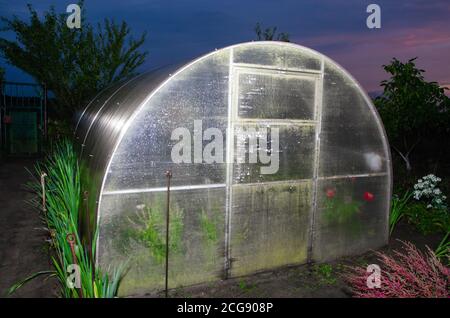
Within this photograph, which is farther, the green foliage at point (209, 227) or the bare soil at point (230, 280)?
the green foliage at point (209, 227)

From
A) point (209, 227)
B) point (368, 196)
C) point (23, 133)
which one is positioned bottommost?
point (209, 227)

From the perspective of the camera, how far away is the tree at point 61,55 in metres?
13.6

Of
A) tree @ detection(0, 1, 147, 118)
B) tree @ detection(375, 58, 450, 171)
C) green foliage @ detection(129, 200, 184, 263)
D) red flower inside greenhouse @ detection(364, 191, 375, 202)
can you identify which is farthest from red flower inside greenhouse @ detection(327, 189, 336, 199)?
tree @ detection(0, 1, 147, 118)

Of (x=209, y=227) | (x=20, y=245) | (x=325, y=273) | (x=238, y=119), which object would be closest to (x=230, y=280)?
(x=209, y=227)

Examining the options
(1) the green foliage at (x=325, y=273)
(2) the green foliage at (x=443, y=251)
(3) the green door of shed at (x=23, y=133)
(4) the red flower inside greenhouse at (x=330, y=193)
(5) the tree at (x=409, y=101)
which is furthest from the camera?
(3) the green door of shed at (x=23, y=133)

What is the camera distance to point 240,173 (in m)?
4.38

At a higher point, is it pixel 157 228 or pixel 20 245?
pixel 157 228

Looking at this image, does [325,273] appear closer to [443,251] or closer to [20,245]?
[443,251]

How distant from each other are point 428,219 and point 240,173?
381 centimetres

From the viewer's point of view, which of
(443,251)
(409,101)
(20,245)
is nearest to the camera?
(443,251)

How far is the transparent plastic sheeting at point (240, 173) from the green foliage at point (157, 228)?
0.01 metres

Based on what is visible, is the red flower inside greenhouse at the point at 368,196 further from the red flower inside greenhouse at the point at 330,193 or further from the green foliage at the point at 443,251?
the green foliage at the point at 443,251

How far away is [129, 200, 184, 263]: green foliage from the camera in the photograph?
3.90 m

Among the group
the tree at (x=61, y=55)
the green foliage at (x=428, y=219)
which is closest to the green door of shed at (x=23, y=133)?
the tree at (x=61, y=55)
